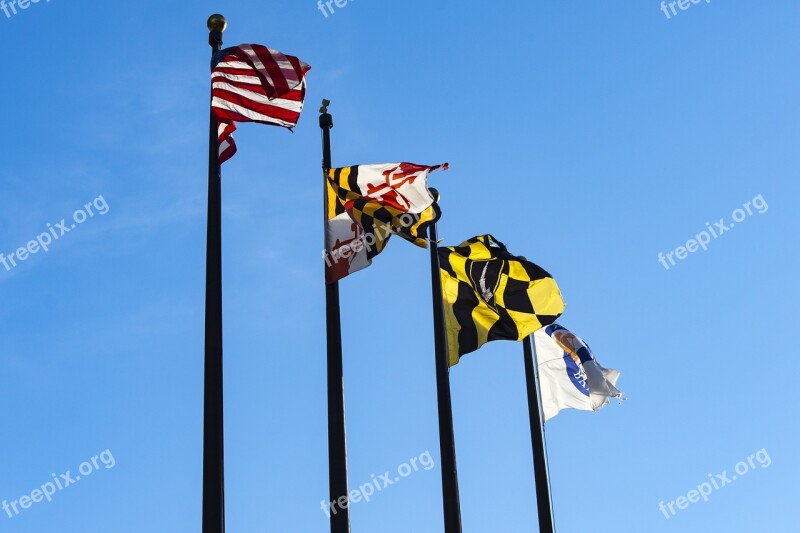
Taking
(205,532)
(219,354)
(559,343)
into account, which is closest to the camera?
(205,532)

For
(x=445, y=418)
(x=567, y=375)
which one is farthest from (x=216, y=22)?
(x=567, y=375)

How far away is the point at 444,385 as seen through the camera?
16156 millimetres

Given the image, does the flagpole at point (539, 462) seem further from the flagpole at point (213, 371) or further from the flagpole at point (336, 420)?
the flagpole at point (213, 371)

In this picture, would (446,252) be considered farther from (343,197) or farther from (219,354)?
(219,354)

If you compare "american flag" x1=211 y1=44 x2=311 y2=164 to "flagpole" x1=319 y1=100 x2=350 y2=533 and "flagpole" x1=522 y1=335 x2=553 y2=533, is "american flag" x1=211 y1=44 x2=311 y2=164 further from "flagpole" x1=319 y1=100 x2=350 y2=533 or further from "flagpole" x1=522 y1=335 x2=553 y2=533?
"flagpole" x1=522 y1=335 x2=553 y2=533

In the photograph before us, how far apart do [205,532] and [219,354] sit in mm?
1946

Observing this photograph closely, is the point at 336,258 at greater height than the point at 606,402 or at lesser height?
lesser

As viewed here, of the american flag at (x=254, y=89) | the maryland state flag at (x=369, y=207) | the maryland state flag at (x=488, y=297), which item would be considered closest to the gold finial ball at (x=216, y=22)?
the american flag at (x=254, y=89)

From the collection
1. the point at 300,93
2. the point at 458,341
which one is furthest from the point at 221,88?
the point at 458,341

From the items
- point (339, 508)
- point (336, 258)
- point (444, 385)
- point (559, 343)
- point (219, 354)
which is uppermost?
point (559, 343)

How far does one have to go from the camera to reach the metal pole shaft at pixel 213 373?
11047 mm

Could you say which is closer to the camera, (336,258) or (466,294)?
(336,258)

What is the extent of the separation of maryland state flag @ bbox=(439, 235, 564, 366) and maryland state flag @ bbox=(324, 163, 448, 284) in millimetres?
2396

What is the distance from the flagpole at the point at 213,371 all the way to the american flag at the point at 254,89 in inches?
30.9
